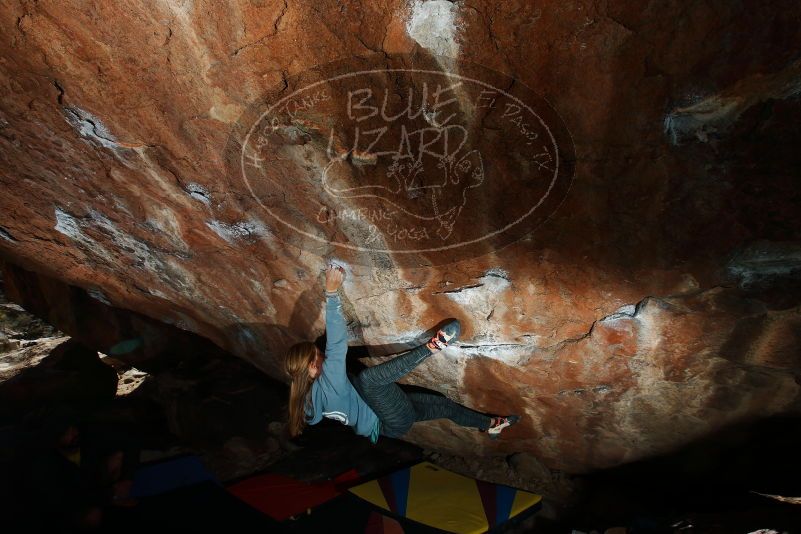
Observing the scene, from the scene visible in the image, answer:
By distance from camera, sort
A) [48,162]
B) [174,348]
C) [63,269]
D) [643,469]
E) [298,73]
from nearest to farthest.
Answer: [298,73] → [48,162] → [643,469] → [63,269] → [174,348]

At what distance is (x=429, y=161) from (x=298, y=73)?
59 cm

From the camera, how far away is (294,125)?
1.80 meters

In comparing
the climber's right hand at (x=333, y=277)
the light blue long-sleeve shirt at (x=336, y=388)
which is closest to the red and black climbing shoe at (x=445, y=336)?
the light blue long-sleeve shirt at (x=336, y=388)

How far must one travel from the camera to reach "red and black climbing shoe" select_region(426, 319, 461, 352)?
95.3 inches

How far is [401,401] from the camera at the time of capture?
2.75 m

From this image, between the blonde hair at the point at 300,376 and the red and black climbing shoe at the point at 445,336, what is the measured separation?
648mm

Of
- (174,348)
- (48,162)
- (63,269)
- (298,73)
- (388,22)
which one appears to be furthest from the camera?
(174,348)

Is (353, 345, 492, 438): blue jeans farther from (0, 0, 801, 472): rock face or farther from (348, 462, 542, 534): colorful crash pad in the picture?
(348, 462, 542, 534): colorful crash pad

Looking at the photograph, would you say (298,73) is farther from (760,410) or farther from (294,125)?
(760,410)

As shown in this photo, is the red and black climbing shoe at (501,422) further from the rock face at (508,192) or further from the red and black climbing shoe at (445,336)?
the red and black climbing shoe at (445,336)

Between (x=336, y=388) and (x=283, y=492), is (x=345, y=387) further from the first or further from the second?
(x=283, y=492)

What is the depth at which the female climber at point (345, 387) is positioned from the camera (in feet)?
7.58

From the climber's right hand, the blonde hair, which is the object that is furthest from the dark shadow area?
the climber's right hand

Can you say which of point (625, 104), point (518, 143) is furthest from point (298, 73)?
point (625, 104)
